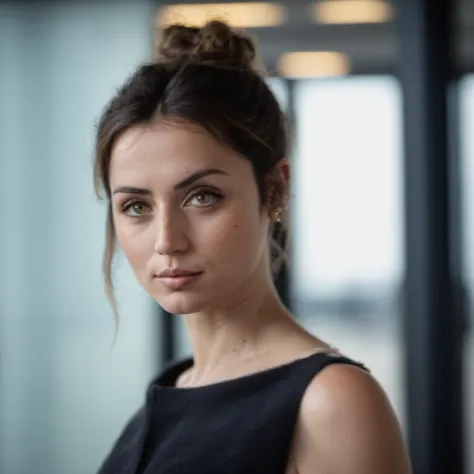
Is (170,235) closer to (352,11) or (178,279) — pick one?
(178,279)

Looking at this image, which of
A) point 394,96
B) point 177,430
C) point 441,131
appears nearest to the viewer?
point 177,430

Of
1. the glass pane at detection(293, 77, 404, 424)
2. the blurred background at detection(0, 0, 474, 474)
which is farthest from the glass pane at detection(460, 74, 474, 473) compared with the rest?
the glass pane at detection(293, 77, 404, 424)

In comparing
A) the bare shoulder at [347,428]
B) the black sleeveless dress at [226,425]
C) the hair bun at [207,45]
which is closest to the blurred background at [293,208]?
the hair bun at [207,45]

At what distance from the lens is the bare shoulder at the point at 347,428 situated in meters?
0.77

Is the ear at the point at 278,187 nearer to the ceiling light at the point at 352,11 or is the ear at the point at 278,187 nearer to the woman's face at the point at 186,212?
the woman's face at the point at 186,212

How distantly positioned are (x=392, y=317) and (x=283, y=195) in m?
3.09

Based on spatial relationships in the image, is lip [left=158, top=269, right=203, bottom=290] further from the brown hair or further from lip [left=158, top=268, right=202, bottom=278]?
the brown hair

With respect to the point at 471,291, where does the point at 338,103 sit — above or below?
above

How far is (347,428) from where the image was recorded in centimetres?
77

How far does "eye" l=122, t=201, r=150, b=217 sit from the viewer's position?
0.84 metres

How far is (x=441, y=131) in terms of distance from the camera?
329 centimetres

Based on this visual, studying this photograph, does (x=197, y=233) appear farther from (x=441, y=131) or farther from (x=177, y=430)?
(x=441, y=131)

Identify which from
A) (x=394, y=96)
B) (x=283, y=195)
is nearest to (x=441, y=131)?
(x=394, y=96)

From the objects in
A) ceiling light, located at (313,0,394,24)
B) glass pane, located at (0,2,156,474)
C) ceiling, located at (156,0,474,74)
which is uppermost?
ceiling light, located at (313,0,394,24)
